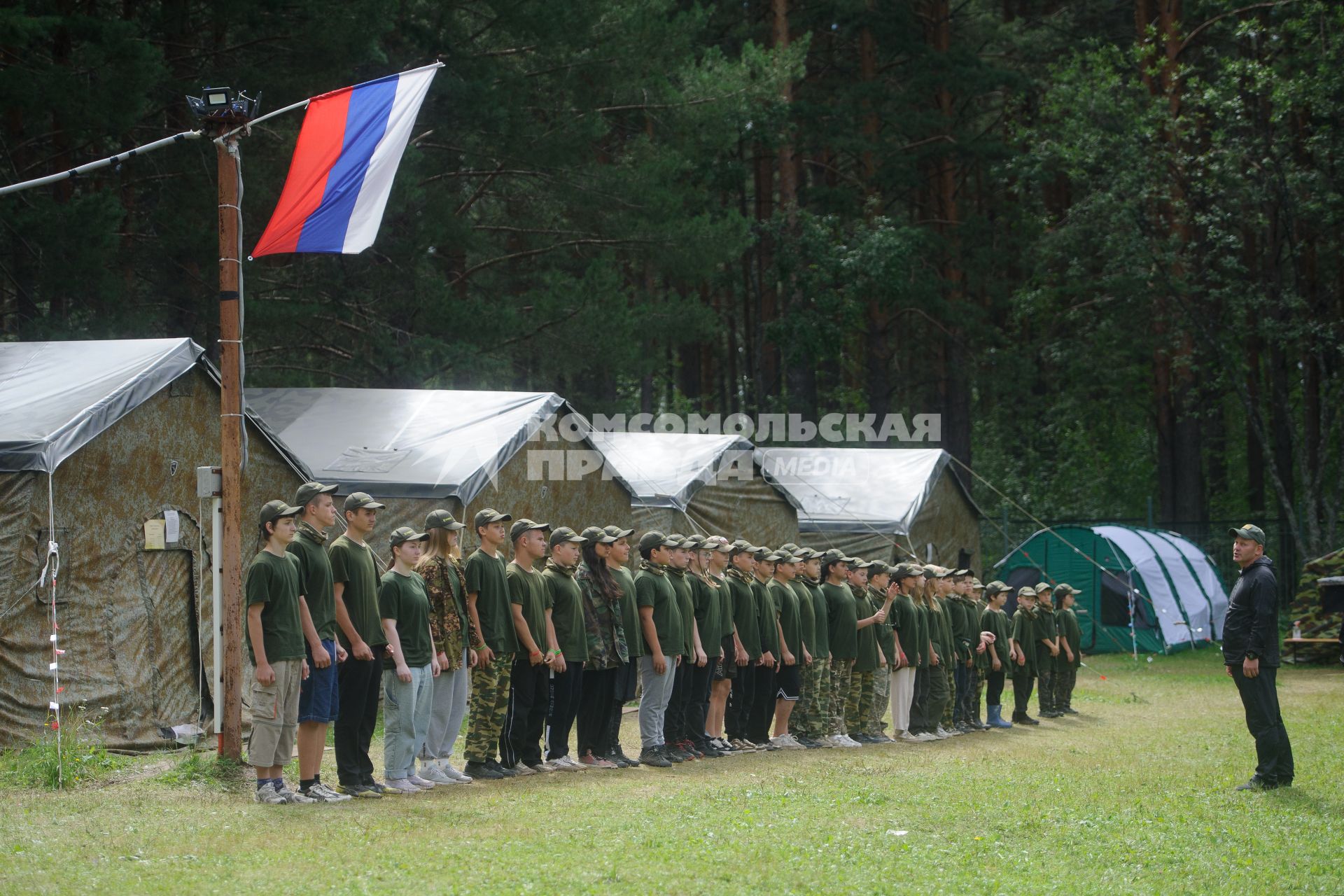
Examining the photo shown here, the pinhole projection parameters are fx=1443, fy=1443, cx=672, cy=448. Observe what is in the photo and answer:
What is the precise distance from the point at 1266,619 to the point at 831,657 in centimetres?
412

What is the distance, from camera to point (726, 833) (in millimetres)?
7684

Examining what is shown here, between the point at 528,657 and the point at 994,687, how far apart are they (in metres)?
7.36

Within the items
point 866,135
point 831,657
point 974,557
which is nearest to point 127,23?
point 831,657

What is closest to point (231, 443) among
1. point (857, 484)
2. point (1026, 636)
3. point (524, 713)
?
point (524, 713)

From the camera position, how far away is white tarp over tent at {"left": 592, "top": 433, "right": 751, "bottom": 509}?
17391 mm

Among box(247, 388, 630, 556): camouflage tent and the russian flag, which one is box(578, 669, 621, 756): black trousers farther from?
box(247, 388, 630, 556): camouflage tent

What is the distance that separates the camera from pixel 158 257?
2016cm

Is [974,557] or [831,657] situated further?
[974,557]

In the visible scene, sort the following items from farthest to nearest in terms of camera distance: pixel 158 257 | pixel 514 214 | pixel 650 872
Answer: pixel 514 214, pixel 158 257, pixel 650 872

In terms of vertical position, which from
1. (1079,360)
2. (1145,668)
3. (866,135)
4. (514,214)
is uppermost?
(866,135)

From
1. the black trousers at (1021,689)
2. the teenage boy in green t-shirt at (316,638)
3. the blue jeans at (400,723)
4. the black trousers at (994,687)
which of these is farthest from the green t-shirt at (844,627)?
the teenage boy in green t-shirt at (316,638)

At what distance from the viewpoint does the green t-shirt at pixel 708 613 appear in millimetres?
11734

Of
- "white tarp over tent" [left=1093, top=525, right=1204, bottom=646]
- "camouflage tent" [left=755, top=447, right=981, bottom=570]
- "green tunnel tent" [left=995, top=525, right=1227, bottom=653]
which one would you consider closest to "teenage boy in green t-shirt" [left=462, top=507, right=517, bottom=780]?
"camouflage tent" [left=755, top=447, right=981, bottom=570]

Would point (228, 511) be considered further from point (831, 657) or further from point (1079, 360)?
point (1079, 360)
